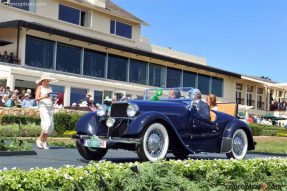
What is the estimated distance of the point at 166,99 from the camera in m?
10.8

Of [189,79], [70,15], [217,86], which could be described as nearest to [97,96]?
[70,15]

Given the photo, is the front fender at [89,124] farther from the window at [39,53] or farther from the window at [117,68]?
the window at [117,68]

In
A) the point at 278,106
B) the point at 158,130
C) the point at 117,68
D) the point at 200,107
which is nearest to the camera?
the point at 158,130

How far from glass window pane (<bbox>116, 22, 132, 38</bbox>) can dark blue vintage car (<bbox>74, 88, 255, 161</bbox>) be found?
29.1 m

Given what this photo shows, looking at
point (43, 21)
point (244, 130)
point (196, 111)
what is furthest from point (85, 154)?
point (43, 21)

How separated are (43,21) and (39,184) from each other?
2923 centimetres

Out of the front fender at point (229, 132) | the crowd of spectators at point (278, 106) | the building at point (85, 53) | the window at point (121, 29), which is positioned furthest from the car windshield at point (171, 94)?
the crowd of spectators at point (278, 106)

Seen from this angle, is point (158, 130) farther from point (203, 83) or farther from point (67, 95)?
point (203, 83)

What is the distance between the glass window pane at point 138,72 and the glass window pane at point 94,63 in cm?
324

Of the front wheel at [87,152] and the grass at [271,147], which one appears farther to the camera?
the grass at [271,147]

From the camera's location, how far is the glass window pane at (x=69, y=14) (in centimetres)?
3474

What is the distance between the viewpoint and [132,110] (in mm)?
9062

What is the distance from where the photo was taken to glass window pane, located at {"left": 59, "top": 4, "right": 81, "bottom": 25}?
3474 centimetres

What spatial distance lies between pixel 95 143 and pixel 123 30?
31761 millimetres
